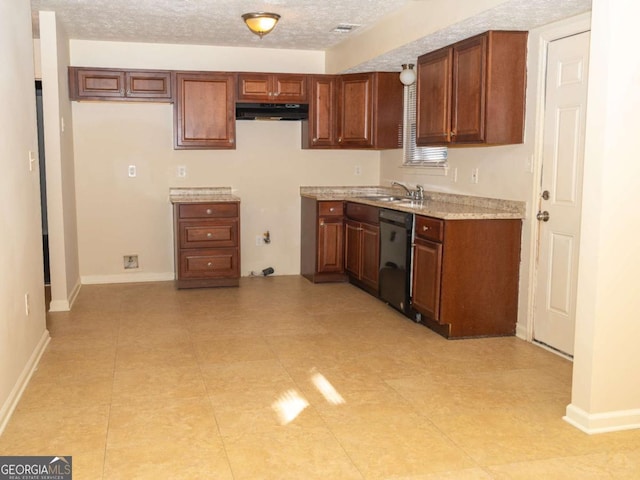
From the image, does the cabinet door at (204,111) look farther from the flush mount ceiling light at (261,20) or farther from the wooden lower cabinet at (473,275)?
the wooden lower cabinet at (473,275)

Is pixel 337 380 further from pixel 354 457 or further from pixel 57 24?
pixel 57 24

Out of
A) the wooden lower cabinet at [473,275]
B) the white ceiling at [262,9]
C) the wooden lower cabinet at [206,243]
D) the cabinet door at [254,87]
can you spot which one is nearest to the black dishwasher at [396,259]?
the wooden lower cabinet at [473,275]

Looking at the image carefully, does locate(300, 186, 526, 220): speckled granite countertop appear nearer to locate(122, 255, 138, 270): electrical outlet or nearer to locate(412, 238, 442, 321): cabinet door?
locate(412, 238, 442, 321): cabinet door

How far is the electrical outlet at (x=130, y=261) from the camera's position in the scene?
6543 millimetres

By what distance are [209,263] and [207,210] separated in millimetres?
504

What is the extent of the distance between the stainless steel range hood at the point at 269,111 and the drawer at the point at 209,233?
106 centimetres

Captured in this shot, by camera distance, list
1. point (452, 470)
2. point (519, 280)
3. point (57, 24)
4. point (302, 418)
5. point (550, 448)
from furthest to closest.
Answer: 1. point (57, 24)
2. point (519, 280)
3. point (302, 418)
4. point (550, 448)
5. point (452, 470)

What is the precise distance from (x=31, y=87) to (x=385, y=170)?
3813mm

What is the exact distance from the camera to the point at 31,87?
4098mm

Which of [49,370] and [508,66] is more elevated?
[508,66]

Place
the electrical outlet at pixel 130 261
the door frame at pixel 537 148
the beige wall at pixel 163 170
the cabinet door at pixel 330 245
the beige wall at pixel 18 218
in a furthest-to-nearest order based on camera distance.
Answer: the electrical outlet at pixel 130 261 < the cabinet door at pixel 330 245 < the beige wall at pixel 163 170 < the door frame at pixel 537 148 < the beige wall at pixel 18 218

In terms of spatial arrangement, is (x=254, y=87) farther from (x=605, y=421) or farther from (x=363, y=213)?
(x=605, y=421)

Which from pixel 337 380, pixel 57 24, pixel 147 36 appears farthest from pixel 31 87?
pixel 337 380

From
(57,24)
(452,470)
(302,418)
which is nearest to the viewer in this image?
(452,470)
